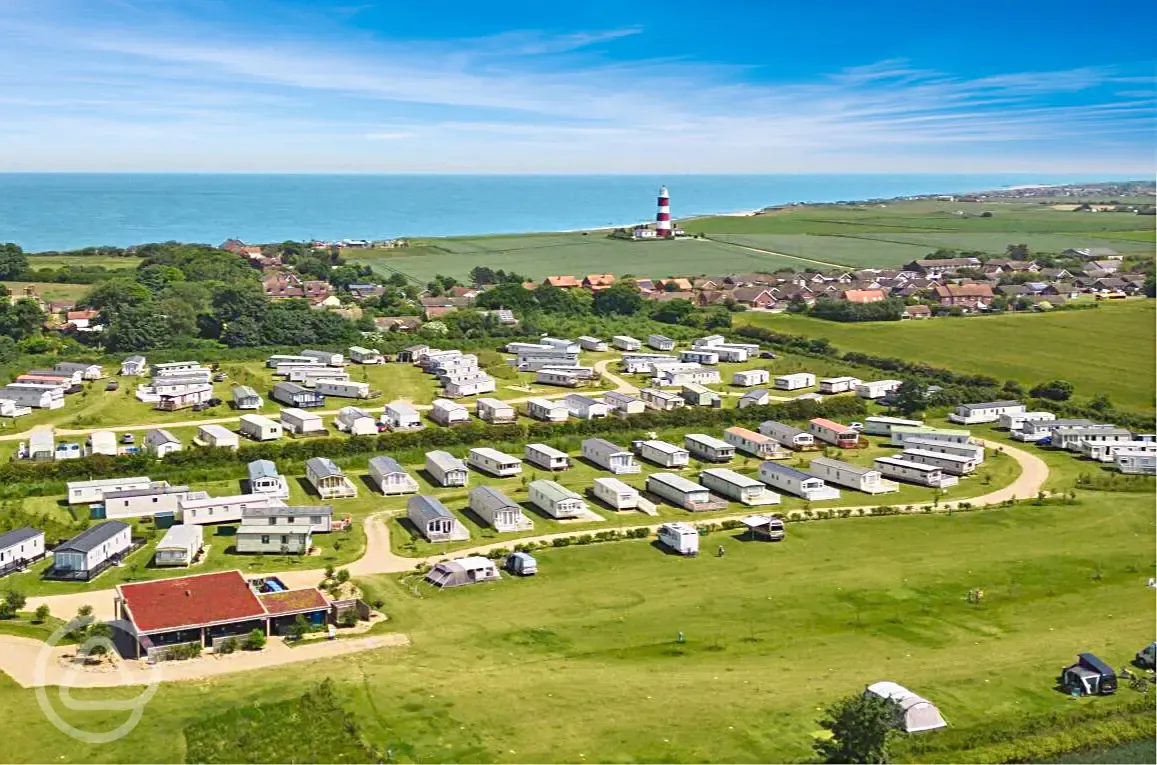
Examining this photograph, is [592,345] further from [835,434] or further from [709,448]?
[709,448]

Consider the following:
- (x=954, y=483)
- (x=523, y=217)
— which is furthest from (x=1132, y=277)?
(x=523, y=217)

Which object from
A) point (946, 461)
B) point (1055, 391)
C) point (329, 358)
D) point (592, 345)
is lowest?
point (946, 461)

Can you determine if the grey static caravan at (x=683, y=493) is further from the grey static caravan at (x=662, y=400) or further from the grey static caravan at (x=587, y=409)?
the grey static caravan at (x=662, y=400)

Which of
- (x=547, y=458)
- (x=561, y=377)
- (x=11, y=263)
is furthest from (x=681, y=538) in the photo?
(x=11, y=263)

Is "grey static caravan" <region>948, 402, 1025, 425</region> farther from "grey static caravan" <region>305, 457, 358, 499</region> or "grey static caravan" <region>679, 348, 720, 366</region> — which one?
"grey static caravan" <region>305, 457, 358, 499</region>

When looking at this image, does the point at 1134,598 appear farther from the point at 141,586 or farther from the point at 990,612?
the point at 141,586
